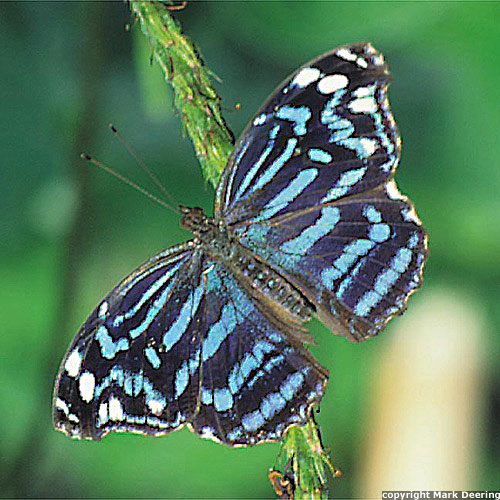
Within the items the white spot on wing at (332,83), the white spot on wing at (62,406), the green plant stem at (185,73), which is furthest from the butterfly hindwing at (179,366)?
the white spot on wing at (332,83)

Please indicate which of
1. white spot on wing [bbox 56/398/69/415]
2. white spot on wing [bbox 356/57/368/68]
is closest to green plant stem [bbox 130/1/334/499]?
white spot on wing [bbox 356/57/368/68]

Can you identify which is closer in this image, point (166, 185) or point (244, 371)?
point (244, 371)

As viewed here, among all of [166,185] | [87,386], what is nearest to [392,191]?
[87,386]

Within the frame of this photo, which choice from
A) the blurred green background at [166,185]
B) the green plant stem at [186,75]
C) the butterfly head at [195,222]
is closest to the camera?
the green plant stem at [186,75]

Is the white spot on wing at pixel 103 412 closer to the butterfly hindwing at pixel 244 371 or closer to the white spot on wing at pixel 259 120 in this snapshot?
the butterfly hindwing at pixel 244 371

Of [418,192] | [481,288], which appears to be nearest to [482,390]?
[481,288]

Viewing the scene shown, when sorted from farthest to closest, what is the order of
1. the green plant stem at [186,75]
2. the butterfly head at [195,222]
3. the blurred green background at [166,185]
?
the blurred green background at [166,185] → the butterfly head at [195,222] → the green plant stem at [186,75]

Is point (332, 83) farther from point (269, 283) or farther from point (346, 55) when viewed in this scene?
point (269, 283)
